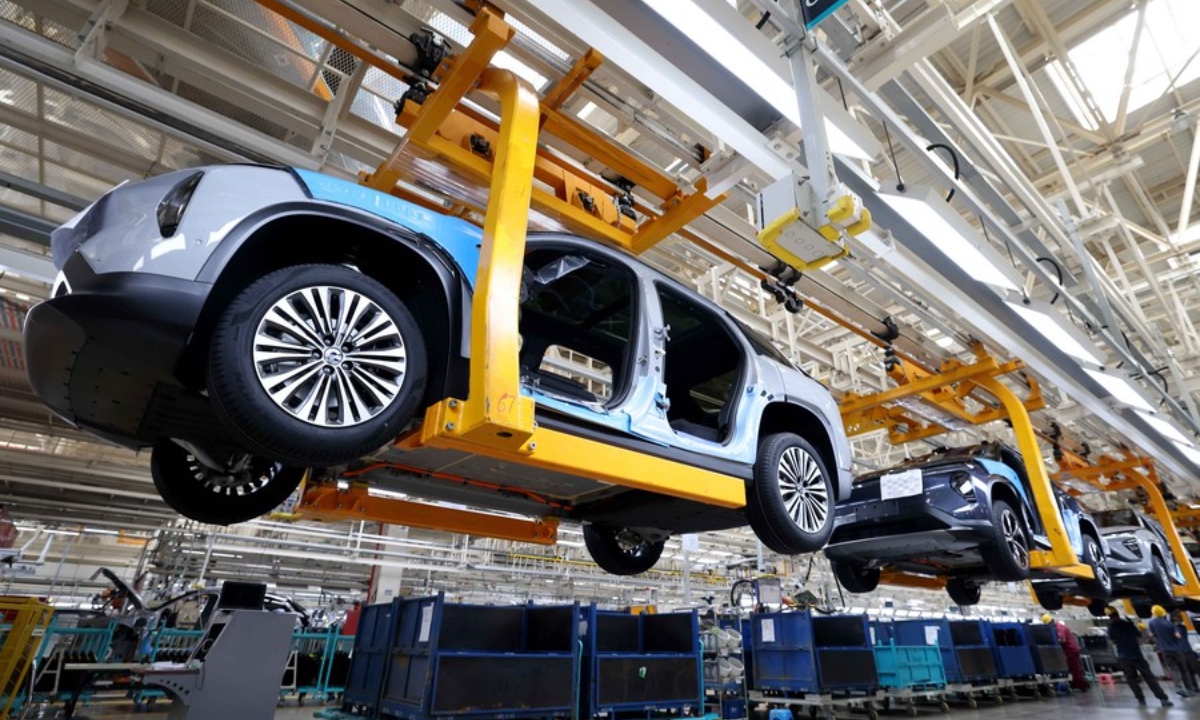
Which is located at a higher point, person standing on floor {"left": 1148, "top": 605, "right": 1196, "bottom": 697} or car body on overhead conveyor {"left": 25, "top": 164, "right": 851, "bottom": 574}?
car body on overhead conveyor {"left": 25, "top": 164, "right": 851, "bottom": 574}

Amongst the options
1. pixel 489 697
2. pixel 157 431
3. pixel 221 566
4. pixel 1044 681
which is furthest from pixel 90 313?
pixel 1044 681

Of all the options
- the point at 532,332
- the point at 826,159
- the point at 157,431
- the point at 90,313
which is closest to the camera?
the point at 90,313

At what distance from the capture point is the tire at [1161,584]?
896 cm

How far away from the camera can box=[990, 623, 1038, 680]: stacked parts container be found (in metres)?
11.7

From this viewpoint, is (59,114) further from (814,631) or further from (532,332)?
(814,631)

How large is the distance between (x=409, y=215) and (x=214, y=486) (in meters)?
1.67

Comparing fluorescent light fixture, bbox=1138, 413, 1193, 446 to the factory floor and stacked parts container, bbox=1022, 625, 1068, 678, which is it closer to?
the factory floor

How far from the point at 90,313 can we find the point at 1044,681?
1588 cm

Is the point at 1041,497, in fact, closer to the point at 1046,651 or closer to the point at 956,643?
the point at 956,643

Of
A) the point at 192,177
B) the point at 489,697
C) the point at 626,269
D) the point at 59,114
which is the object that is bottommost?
the point at 489,697

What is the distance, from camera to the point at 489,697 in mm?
5523

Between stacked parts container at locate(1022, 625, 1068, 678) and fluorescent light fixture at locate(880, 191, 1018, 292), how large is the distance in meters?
11.8

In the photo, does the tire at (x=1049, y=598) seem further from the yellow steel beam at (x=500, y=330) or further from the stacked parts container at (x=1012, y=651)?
the yellow steel beam at (x=500, y=330)

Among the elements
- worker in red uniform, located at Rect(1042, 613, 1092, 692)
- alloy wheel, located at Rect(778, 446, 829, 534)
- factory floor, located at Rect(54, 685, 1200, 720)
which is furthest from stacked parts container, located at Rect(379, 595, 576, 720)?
worker in red uniform, located at Rect(1042, 613, 1092, 692)
